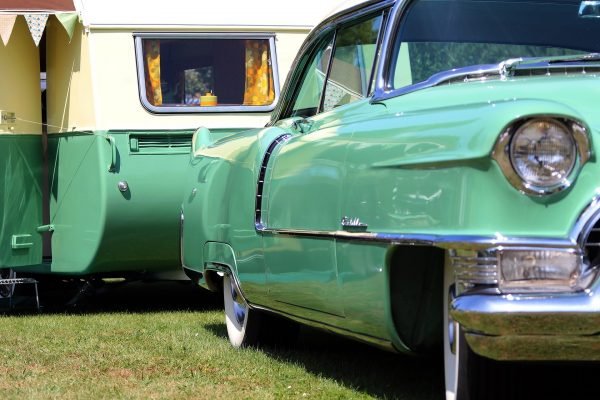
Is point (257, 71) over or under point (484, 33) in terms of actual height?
over

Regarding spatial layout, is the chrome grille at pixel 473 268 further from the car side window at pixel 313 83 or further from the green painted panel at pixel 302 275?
the car side window at pixel 313 83

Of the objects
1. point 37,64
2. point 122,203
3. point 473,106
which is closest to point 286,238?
point 473,106

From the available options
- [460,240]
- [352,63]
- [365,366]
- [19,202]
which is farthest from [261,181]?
[19,202]

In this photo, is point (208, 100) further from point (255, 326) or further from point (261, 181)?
point (261, 181)

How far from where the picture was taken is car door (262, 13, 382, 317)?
4734mm

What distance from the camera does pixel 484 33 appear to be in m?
4.88

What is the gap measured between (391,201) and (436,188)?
0.32 metres

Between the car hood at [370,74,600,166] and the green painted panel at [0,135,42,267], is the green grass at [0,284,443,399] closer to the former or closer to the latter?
the green painted panel at [0,135,42,267]

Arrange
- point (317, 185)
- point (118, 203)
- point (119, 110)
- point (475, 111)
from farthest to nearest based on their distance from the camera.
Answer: point (119, 110) < point (118, 203) < point (317, 185) < point (475, 111)

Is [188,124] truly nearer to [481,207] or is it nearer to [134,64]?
[134,64]

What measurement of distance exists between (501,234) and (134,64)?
545cm

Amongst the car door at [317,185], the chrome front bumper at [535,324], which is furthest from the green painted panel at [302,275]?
the chrome front bumper at [535,324]

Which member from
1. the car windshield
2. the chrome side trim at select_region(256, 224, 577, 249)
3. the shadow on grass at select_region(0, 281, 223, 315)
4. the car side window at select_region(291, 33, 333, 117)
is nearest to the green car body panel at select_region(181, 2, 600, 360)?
the chrome side trim at select_region(256, 224, 577, 249)

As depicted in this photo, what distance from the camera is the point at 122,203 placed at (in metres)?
8.26
